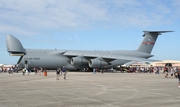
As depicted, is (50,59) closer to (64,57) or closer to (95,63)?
(64,57)

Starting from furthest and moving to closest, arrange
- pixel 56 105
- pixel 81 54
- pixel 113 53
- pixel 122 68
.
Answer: pixel 122 68 < pixel 113 53 < pixel 81 54 < pixel 56 105

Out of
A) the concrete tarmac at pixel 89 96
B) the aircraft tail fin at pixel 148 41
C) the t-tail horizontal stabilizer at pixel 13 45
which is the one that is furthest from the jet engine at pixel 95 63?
the concrete tarmac at pixel 89 96

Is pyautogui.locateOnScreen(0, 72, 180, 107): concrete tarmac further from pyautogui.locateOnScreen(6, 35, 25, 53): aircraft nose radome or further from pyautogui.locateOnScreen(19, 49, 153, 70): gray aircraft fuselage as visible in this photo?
pyautogui.locateOnScreen(19, 49, 153, 70): gray aircraft fuselage

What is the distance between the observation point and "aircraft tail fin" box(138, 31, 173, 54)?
140ft

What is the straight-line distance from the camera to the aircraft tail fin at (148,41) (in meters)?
42.7

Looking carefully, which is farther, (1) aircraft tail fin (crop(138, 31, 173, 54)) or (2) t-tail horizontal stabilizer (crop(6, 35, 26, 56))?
(1) aircraft tail fin (crop(138, 31, 173, 54))

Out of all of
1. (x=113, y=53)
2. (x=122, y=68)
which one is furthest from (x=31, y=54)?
(x=122, y=68)

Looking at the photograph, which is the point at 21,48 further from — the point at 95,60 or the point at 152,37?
the point at 152,37

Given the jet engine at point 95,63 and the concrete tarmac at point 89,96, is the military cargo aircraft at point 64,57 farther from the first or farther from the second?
the concrete tarmac at point 89,96

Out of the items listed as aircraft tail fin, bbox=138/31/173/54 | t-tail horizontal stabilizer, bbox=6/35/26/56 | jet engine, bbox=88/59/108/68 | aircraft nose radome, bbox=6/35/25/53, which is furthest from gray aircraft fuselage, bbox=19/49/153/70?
aircraft tail fin, bbox=138/31/173/54

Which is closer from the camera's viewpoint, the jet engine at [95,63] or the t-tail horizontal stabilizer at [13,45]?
the t-tail horizontal stabilizer at [13,45]

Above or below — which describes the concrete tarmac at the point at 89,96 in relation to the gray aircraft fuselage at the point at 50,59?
below

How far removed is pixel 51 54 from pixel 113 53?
10798 millimetres

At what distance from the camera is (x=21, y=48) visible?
35.0 m
